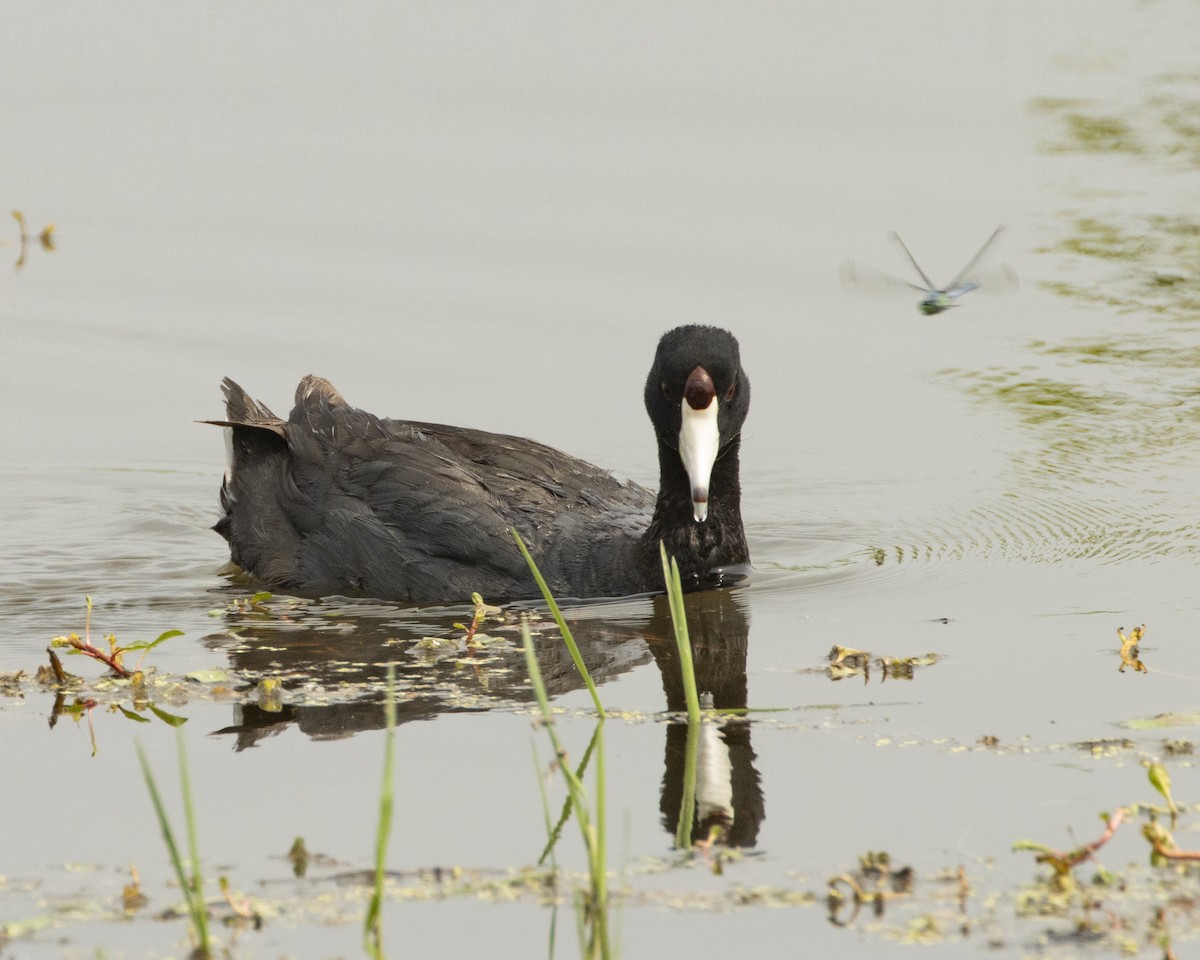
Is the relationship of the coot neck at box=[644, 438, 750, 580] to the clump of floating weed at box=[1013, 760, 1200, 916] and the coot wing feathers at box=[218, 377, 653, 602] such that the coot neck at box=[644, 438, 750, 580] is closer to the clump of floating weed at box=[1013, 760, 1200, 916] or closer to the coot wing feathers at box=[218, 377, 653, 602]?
the coot wing feathers at box=[218, 377, 653, 602]

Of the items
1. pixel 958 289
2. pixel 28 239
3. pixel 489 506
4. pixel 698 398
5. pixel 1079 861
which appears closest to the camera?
pixel 1079 861

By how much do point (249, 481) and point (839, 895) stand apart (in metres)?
4.27

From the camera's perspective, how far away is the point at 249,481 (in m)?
7.77

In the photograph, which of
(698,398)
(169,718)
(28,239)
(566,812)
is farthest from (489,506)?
(28,239)

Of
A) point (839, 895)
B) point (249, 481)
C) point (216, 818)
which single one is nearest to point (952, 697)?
point (839, 895)

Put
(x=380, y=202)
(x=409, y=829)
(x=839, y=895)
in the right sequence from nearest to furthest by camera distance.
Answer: (x=839, y=895), (x=409, y=829), (x=380, y=202)

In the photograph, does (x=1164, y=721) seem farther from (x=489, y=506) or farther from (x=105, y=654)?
(x=105, y=654)

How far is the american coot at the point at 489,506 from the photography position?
22.5ft

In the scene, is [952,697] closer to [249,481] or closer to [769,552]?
[769,552]

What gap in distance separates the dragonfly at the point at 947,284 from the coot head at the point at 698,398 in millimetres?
2771

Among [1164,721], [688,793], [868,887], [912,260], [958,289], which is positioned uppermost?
[912,260]

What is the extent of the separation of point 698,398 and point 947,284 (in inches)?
144

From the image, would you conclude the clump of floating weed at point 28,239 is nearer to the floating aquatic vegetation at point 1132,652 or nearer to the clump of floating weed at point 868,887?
the floating aquatic vegetation at point 1132,652

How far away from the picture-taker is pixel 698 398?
6652 mm
